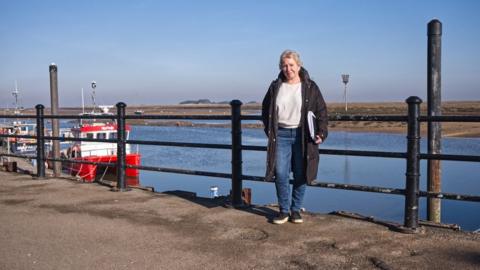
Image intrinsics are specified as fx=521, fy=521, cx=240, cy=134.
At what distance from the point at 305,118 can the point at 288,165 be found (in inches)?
21.3

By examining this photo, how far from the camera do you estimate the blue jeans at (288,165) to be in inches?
208

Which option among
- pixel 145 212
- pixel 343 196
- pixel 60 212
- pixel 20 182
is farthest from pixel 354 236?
pixel 343 196

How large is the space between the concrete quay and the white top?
1.07 meters

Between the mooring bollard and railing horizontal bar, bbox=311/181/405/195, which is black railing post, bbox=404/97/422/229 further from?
the mooring bollard

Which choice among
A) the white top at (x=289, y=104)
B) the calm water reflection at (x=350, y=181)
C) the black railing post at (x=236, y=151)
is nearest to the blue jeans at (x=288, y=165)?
the white top at (x=289, y=104)

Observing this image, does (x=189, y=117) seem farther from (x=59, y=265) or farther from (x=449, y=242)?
(x=449, y=242)

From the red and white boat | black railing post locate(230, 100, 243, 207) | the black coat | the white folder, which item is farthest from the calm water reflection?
the white folder

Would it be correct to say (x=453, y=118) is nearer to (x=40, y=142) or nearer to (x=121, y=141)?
(x=121, y=141)

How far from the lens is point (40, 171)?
899 cm

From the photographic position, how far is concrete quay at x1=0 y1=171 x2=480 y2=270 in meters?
4.17

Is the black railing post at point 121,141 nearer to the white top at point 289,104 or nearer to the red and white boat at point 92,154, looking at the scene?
the white top at point 289,104

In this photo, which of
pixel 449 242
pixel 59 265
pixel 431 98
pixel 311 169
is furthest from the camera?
pixel 431 98

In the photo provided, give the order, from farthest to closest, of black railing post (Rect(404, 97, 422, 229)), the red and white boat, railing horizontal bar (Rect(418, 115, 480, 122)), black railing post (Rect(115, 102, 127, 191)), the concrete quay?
the red and white boat, black railing post (Rect(115, 102, 127, 191)), black railing post (Rect(404, 97, 422, 229)), railing horizontal bar (Rect(418, 115, 480, 122)), the concrete quay

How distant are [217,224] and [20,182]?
4.57 metres
